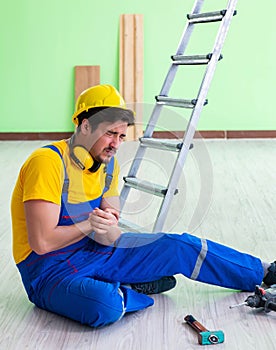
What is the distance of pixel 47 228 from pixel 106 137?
417 mm

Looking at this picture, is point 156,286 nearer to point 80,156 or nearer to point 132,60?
point 80,156

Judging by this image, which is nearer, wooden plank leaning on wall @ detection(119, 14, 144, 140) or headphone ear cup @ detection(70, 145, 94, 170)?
headphone ear cup @ detection(70, 145, 94, 170)

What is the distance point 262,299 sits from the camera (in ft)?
8.84

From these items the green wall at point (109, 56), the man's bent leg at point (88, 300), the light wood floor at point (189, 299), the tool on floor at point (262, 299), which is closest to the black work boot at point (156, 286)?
the light wood floor at point (189, 299)

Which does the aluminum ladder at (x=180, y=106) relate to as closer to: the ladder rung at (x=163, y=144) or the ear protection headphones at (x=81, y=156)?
the ladder rung at (x=163, y=144)

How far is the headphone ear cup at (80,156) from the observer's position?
2.64 metres

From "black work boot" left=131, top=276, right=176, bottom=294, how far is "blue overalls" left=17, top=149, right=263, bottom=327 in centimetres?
6

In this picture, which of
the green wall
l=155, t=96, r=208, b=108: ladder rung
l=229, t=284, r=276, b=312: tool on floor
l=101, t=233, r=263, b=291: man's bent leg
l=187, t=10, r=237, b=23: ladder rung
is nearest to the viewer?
l=229, t=284, r=276, b=312: tool on floor

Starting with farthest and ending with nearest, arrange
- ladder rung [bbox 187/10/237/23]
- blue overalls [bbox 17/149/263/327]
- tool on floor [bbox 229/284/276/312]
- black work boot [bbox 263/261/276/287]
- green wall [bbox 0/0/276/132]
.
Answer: green wall [bbox 0/0/276/132] → ladder rung [bbox 187/10/237/23] → black work boot [bbox 263/261/276/287] → tool on floor [bbox 229/284/276/312] → blue overalls [bbox 17/149/263/327]

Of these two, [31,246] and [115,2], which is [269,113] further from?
[31,246]

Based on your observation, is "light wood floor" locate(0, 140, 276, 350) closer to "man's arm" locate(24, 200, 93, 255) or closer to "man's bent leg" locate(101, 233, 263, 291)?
"man's bent leg" locate(101, 233, 263, 291)

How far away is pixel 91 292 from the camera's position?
251 cm

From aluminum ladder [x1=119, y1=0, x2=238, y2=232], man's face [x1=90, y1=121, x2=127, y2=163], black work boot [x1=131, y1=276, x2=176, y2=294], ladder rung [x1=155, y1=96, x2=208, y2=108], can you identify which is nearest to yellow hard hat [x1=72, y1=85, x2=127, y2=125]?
man's face [x1=90, y1=121, x2=127, y2=163]

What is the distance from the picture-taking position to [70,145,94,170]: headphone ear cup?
104 inches
